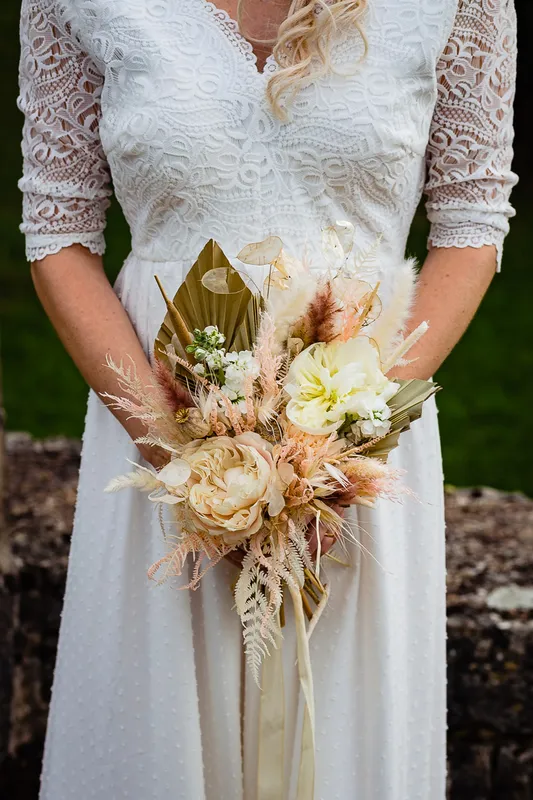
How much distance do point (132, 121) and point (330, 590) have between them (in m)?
0.97

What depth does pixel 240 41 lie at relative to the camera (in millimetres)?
1993

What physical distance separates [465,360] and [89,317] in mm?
5030

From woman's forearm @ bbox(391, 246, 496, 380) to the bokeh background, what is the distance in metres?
3.42

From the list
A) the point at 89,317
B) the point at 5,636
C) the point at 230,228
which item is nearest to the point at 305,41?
the point at 230,228

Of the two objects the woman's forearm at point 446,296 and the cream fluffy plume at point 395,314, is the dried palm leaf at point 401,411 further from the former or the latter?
the woman's forearm at point 446,296

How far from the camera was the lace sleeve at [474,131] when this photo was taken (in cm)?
203

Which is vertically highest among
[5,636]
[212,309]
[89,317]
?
[89,317]

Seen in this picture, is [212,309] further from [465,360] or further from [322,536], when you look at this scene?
[465,360]

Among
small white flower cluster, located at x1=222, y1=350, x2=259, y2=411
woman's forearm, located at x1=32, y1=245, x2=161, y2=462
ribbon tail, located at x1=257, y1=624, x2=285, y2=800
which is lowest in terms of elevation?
ribbon tail, located at x1=257, y1=624, x2=285, y2=800

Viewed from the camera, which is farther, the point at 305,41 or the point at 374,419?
the point at 305,41

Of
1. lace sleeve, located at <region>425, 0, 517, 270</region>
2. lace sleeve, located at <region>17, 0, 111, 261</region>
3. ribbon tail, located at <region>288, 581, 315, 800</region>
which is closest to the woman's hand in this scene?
ribbon tail, located at <region>288, 581, 315, 800</region>

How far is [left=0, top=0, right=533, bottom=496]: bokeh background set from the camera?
5812 mm

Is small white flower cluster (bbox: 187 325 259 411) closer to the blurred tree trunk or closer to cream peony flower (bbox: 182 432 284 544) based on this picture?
cream peony flower (bbox: 182 432 284 544)

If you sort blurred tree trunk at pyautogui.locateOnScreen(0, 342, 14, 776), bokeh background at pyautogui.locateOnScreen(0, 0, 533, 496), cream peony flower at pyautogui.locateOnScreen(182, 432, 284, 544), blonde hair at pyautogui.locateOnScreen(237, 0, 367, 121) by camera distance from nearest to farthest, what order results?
cream peony flower at pyautogui.locateOnScreen(182, 432, 284, 544)
blonde hair at pyautogui.locateOnScreen(237, 0, 367, 121)
blurred tree trunk at pyautogui.locateOnScreen(0, 342, 14, 776)
bokeh background at pyautogui.locateOnScreen(0, 0, 533, 496)
